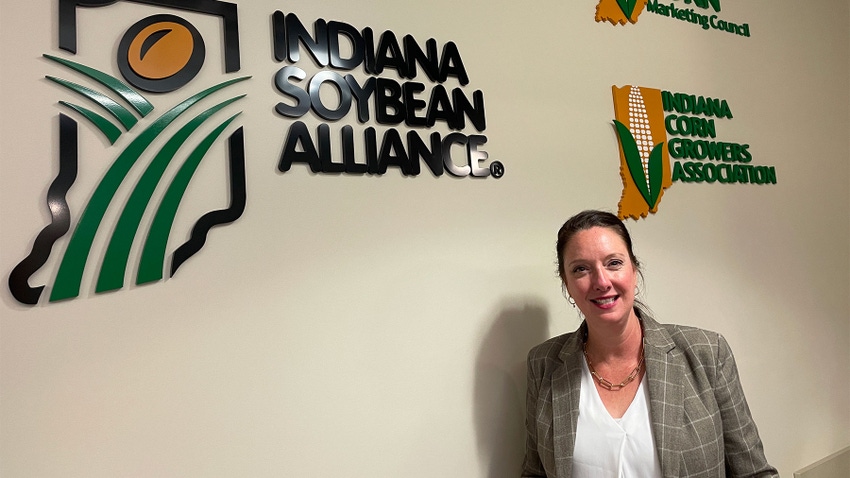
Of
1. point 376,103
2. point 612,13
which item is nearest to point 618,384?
point 376,103

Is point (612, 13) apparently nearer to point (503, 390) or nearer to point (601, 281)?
point (601, 281)

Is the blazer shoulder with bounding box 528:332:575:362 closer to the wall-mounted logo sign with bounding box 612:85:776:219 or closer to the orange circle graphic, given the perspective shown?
the wall-mounted logo sign with bounding box 612:85:776:219

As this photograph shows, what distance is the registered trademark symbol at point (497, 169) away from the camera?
1737 millimetres

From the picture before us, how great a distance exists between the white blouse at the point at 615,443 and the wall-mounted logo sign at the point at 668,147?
30.7 inches

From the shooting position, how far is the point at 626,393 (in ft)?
4.96

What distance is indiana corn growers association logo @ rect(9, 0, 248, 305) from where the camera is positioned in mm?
1198

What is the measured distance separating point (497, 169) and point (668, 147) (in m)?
0.83

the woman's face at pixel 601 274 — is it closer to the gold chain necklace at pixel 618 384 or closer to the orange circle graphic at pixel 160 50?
the gold chain necklace at pixel 618 384

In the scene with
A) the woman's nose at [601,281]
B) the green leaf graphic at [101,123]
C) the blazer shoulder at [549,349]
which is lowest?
the blazer shoulder at [549,349]

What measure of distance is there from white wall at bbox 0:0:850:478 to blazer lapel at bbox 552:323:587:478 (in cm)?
20

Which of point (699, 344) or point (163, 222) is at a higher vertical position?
point (163, 222)

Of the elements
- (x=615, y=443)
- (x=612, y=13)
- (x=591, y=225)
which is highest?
(x=612, y=13)

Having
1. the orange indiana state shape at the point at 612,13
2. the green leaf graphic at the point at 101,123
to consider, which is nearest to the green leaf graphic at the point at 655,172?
the orange indiana state shape at the point at 612,13

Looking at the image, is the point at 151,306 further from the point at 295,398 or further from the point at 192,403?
the point at 295,398
